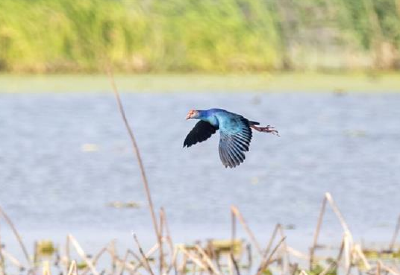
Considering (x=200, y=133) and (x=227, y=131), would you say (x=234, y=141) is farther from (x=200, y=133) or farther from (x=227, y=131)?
(x=200, y=133)

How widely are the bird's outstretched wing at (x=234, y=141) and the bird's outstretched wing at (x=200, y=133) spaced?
3.5 inches

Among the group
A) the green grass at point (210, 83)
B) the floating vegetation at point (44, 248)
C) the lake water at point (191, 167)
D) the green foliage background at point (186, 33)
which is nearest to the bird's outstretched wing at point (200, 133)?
the floating vegetation at point (44, 248)

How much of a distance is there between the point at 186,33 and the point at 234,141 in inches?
673

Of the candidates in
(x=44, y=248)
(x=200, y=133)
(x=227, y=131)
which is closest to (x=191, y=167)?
(x=44, y=248)

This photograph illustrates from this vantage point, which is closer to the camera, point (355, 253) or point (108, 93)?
point (355, 253)

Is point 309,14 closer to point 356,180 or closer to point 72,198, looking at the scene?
point 356,180

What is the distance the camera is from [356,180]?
13.2 m

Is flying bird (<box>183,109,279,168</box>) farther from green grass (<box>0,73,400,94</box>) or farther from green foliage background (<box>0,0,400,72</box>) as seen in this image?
green foliage background (<box>0,0,400,72</box>)

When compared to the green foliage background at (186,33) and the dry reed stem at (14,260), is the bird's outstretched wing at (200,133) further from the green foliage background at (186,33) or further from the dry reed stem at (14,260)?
the green foliage background at (186,33)

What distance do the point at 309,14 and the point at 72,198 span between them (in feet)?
35.4

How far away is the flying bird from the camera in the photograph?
452 cm

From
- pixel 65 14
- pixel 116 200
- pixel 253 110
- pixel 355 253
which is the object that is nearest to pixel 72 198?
pixel 116 200

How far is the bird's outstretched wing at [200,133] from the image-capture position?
4777 mm

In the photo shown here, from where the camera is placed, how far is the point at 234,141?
4629 mm
